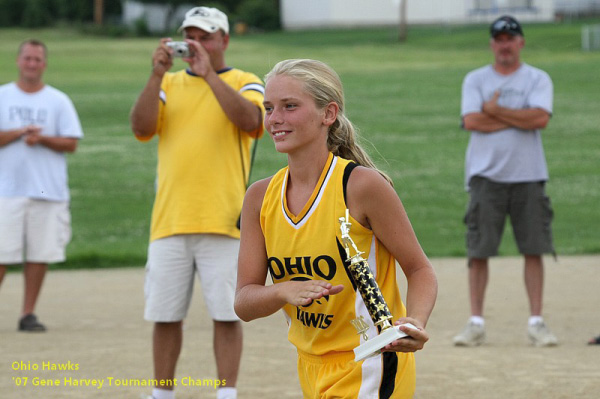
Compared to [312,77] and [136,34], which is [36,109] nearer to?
[312,77]

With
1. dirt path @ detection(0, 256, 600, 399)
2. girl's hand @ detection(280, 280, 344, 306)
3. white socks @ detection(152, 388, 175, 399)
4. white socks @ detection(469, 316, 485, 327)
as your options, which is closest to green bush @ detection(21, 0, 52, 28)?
dirt path @ detection(0, 256, 600, 399)

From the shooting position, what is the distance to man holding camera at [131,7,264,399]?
19.2 feet

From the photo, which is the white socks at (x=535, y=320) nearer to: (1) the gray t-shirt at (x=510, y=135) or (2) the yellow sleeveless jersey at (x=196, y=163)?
(1) the gray t-shirt at (x=510, y=135)

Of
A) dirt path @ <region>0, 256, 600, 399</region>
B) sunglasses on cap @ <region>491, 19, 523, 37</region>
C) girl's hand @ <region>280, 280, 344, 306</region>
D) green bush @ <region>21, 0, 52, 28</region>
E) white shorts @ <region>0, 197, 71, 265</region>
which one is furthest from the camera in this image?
green bush @ <region>21, 0, 52, 28</region>

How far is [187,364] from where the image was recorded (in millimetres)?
7016

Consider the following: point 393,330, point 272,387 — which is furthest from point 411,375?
point 272,387

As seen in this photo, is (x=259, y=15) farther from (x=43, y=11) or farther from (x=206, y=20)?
(x=206, y=20)

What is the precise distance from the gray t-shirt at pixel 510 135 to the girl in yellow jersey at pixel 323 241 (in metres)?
4.20

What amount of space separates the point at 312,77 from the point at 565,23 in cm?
6406

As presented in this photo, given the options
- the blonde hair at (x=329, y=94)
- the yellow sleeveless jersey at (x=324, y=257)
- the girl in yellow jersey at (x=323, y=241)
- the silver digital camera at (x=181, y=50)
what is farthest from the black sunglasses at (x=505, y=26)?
the yellow sleeveless jersey at (x=324, y=257)

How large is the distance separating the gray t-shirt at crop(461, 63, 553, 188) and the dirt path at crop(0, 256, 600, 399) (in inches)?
49.9

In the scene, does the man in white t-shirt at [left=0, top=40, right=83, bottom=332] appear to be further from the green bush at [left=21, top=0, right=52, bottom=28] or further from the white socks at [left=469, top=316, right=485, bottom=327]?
the green bush at [left=21, top=0, right=52, bottom=28]

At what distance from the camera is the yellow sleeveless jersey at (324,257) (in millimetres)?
3439

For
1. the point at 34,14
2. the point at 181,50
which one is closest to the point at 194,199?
the point at 181,50
